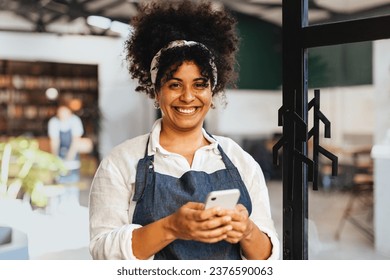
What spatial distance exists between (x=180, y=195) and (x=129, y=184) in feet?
0.43


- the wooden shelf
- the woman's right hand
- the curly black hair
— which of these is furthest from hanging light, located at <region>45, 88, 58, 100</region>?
the woman's right hand

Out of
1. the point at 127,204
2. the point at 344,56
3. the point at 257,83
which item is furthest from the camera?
the point at 257,83

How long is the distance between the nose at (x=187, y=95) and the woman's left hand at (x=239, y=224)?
0.28 m

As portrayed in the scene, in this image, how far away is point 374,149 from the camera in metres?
1.48

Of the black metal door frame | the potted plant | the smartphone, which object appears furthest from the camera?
the potted plant

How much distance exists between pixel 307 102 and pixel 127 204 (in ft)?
2.08

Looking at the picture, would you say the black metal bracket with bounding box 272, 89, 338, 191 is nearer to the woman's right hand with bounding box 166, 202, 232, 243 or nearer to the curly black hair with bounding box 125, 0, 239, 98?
the curly black hair with bounding box 125, 0, 239, 98

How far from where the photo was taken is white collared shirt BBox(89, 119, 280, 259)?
1.17 metres

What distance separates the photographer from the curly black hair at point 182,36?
1.25 metres

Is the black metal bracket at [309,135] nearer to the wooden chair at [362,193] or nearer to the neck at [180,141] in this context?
the wooden chair at [362,193]

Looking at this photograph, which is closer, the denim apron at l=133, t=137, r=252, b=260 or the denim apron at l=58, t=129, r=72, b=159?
the denim apron at l=133, t=137, r=252, b=260

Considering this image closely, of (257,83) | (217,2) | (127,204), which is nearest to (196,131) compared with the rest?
(127,204)

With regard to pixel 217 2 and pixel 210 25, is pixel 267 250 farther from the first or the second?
pixel 217 2

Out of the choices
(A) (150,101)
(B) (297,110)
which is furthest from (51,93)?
(B) (297,110)
